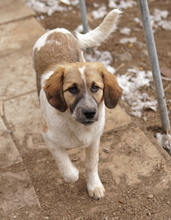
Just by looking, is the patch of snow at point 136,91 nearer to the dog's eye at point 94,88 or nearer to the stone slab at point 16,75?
the stone slab at point 16,75

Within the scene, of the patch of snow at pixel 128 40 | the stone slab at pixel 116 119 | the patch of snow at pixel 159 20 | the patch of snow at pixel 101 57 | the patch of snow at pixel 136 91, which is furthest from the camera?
the patch of snow at pixel 159 20

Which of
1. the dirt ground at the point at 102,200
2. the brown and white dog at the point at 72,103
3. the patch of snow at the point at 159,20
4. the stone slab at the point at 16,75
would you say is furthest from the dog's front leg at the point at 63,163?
the patch of snow at the point at 159,20

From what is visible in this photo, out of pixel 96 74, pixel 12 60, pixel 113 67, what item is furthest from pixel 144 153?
pixel 12 60

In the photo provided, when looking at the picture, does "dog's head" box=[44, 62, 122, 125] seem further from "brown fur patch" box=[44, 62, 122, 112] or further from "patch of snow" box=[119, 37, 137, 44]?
"patch of snow" box=[119, 37, 137, 44]

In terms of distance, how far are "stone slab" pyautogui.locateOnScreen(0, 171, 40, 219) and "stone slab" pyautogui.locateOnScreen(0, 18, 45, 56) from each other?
111 inches

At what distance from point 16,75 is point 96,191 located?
8.80 ft

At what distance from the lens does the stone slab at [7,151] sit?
429 cm

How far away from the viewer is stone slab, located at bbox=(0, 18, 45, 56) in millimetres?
6410

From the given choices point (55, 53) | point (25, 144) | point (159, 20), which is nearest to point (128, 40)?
point (159, 20)

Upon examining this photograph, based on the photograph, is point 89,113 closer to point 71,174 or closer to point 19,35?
point 71,174

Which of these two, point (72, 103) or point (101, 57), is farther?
point (101, 57)

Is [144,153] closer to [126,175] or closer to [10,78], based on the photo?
[126,175]

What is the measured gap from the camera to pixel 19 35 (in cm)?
672

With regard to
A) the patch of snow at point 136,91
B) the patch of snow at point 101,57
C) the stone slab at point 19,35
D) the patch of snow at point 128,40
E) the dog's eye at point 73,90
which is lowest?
the patch of snow at point 136,91
